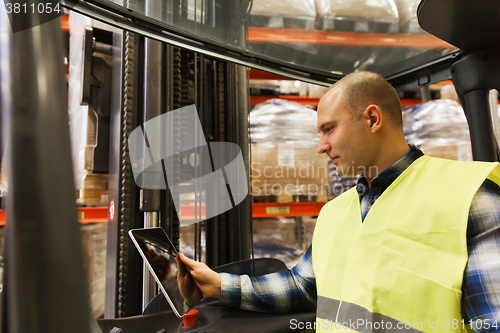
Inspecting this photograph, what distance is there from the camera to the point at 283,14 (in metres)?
1.19

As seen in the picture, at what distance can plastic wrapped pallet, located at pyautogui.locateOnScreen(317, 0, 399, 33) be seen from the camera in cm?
112

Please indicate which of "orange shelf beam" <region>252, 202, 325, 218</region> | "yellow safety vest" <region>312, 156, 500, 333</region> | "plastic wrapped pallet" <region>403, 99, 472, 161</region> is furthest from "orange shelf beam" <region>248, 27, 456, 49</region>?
"orange shelf beam" <region>252, 202, 325, 218</region>

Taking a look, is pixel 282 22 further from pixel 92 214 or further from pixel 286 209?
pixel 92 214

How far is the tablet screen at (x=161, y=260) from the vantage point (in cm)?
90

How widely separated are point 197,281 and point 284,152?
1.32 meters

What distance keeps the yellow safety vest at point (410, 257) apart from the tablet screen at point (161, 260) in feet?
1.52

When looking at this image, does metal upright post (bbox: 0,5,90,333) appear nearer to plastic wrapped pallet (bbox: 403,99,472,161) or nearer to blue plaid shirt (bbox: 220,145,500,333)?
blue plaid shirt (bbox: 220,145,500,333)

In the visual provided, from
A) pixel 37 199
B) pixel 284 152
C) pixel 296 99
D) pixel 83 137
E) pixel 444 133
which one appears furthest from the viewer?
pixel 296 99

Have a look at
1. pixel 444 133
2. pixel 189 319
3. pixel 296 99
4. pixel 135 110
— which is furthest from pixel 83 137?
pixel 444 133

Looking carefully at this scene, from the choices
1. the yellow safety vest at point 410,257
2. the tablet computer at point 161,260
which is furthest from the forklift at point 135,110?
the yellow safety vest at point 410,257

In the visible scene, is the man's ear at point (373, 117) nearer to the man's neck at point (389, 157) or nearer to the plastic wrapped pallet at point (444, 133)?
the man's neck at point (389, 157)

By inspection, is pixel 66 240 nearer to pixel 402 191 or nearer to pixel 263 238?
pixel 402 191

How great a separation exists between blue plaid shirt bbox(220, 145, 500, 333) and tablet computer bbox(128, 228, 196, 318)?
0.64 feet

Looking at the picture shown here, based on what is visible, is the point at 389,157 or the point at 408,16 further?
the point at 408,16
